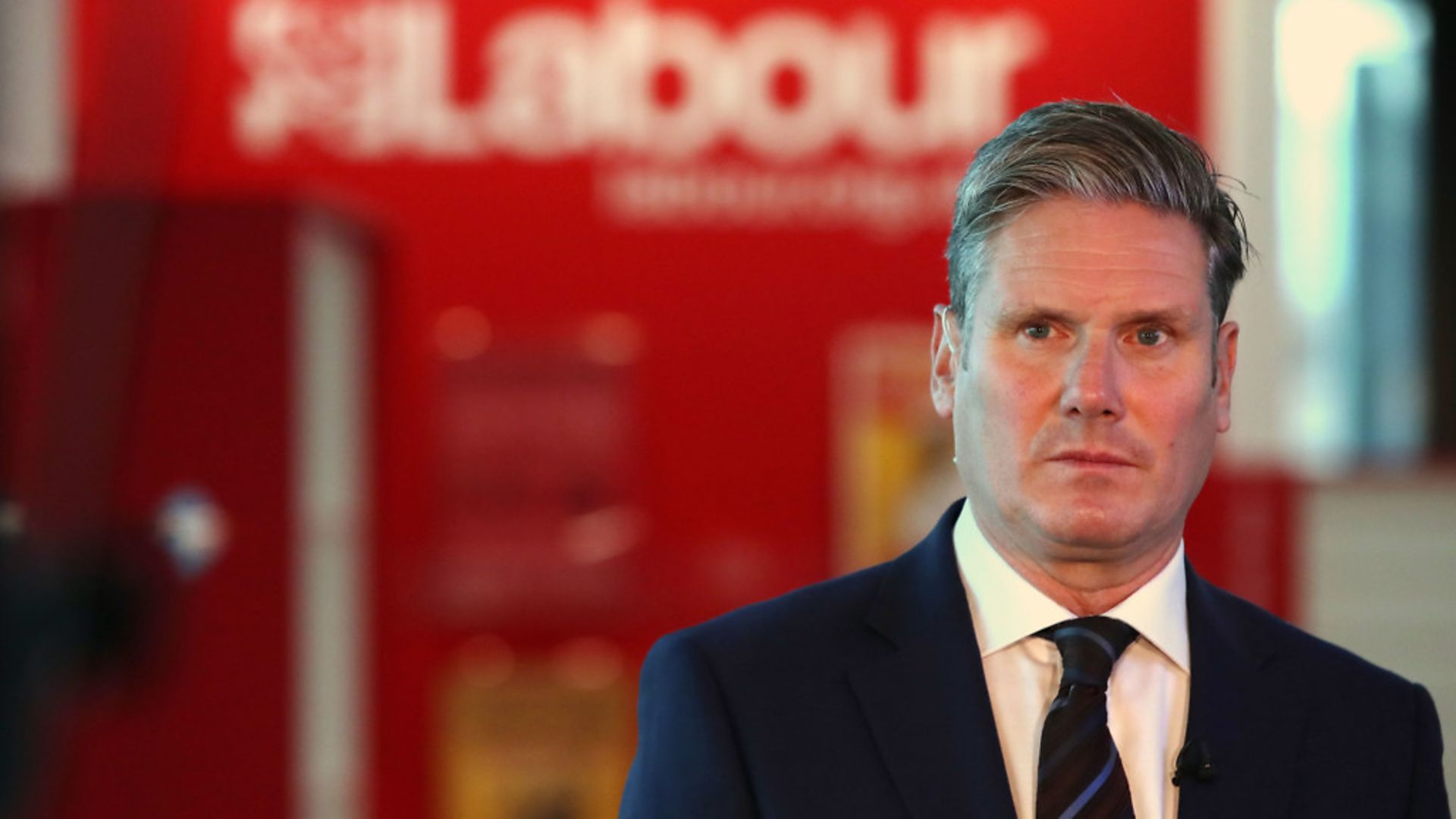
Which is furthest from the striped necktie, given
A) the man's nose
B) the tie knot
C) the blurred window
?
the blurred window

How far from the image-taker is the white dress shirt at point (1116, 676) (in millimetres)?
1131

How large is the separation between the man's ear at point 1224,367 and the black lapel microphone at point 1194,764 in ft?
0.63

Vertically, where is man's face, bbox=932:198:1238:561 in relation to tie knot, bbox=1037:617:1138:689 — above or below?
above

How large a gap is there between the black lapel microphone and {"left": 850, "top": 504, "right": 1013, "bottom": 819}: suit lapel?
11 centimetres

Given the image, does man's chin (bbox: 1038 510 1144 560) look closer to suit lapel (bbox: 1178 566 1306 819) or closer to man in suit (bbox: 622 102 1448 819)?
man in suit (bbox: 622 102 1448 819)

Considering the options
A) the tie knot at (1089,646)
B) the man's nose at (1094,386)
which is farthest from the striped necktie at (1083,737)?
the man's nose at (1094,386)

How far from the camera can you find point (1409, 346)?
13.7ft

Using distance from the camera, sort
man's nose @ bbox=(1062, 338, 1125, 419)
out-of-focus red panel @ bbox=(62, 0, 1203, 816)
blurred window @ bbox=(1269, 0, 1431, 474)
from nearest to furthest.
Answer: man's nose @ bbox=(1062, 338, 1125, 419), out-of-focus red panel @ bbox=(62, 0, 1203, 816), blurred window @ bbox=(1269, 0, 1431, 474)

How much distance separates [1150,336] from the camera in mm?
1098

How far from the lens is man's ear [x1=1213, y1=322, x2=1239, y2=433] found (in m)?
1.13

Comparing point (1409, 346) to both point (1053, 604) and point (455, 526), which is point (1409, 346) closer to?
point (455, 526)

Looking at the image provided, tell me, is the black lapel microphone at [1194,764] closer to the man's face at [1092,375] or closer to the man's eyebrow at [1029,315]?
the man's face at [1092,375]

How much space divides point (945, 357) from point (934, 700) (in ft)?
0.72

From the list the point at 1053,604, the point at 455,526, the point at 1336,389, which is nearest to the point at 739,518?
the point at 455,526
